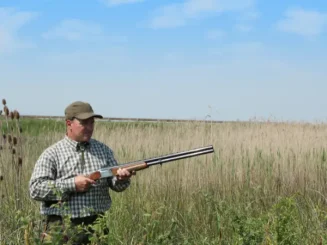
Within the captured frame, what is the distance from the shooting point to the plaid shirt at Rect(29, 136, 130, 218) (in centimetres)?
335

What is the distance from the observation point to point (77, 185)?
10.9 ft

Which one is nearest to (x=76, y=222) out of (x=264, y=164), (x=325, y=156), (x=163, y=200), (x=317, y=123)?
(x=163, y=200)

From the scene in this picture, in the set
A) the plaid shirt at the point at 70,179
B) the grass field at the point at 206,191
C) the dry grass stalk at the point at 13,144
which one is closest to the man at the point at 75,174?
the plaid shirt at the point at 70,179

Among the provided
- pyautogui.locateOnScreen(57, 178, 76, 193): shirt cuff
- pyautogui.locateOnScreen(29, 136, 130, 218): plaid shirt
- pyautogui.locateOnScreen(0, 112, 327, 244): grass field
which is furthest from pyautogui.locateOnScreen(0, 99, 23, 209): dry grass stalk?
pyautogui.locateOnScreen(57, 178, 76, 193): shirt cuff

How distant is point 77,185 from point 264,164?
395 cm

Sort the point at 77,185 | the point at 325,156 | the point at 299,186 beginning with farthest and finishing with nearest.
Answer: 1. the point at 325,156
2. the point at 299,186
3. the point at 77,185

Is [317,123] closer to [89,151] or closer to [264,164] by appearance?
[264,164]

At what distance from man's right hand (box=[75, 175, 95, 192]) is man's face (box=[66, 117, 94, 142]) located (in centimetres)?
25

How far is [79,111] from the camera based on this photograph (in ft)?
11.1

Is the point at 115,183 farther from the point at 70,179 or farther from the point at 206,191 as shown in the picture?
the point at 206,191

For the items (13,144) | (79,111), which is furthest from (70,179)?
(13,144)

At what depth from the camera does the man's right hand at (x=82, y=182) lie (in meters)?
3.32

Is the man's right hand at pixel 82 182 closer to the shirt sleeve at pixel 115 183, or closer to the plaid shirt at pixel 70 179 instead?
the plaid shirt at pixel 70 179

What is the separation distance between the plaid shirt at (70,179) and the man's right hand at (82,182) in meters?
0.03
